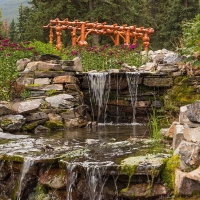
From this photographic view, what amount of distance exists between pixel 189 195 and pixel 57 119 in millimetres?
5223

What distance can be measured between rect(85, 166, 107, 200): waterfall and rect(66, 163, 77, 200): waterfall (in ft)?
0.67

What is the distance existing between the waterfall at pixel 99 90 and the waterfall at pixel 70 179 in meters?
5.95

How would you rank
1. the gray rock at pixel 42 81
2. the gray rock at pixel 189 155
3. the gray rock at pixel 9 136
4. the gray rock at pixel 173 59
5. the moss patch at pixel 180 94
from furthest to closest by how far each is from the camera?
the gray rock at pixel 173 59
the moss patch at pixel 180 94
the gray rock at pixel 42 81
the gray rock at pixel 9 136
the gray rock at pixel 189 155

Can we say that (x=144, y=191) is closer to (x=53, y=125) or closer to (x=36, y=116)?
(x=53, y=125)

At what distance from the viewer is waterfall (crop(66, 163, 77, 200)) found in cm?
508

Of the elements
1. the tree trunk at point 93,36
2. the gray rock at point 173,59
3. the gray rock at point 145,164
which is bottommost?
the gray rock at point 145,164

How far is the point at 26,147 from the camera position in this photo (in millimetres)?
6445

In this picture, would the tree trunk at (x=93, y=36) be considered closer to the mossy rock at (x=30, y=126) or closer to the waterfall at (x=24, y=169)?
the mossy rock at (x=30, y=126)

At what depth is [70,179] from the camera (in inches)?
202

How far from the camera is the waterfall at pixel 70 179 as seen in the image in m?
5.08

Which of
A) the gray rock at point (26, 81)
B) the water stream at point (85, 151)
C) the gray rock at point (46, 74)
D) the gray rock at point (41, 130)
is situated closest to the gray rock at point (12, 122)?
the gray rock at point (41, 130)

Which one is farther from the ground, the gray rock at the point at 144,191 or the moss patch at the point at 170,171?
the moss patch at the point at 170,171

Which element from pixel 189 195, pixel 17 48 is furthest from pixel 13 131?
pixel 189 195

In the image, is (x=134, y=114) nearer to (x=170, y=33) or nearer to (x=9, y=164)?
(x=9, y=164)
